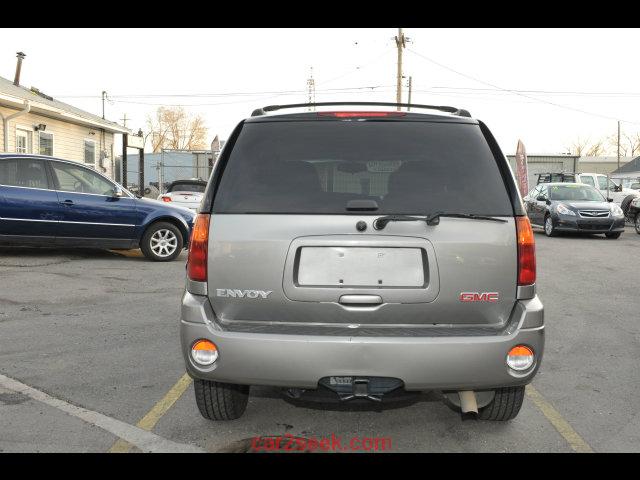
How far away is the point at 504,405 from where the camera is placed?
3811 millimetres

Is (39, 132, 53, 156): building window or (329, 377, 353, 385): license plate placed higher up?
(39, 132, 53, 156): building window

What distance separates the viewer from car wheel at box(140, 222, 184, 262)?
11258 mm

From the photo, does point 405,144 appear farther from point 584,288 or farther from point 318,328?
point 584,288

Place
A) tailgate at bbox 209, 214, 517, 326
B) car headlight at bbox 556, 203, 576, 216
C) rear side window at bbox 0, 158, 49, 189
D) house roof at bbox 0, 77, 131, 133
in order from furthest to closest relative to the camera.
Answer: house roof at bbox 0, 77, 131, 133
car headlight at bbox 556, 203, 576, 216
rear side window at bbox 0, 158, 49, 189
tailgate at bbox 209, 214, 517, 326

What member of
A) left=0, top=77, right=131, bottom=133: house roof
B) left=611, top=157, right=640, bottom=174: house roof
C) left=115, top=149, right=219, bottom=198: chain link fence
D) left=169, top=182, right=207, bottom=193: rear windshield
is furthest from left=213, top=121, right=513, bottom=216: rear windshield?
left=611, top=157, right=640, bottom=174: house roof

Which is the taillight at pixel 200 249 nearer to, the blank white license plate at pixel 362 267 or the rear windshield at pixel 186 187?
the blank white license plate at pixel 362 267

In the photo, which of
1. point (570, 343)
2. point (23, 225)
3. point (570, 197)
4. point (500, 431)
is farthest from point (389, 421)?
point (570, 197)

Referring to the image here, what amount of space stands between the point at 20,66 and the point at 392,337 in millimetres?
25416

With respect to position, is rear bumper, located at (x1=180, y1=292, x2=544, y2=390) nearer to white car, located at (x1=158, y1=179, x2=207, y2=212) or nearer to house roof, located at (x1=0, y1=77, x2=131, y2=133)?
white car, located at (x1=158, y1=179, x2=207, y2=212)

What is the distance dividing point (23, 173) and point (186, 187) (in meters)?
6.19

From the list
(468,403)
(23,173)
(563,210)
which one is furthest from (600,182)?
(468,403)

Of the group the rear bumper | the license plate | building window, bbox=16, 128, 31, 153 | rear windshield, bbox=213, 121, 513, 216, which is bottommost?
the license plate

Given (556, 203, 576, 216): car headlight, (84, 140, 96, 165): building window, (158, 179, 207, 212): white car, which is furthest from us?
(84, 140, 96, 165): building window

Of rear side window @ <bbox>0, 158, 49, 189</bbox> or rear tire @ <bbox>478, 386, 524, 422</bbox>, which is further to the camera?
rear side window @ <bbox>0, 158, 49, 189</bbox>
